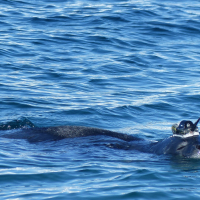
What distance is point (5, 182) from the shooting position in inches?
228

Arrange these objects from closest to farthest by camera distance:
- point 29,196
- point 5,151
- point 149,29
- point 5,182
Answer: point 29,196
point 5,182
point 5,151
point 149,29

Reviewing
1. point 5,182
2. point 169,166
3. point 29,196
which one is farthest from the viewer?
point 169,166

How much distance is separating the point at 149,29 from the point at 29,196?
1336 cm

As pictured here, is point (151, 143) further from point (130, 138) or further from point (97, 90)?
point (97, 90)

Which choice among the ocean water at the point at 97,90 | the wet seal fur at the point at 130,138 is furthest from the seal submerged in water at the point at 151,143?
the ocean water at the point at 97,90

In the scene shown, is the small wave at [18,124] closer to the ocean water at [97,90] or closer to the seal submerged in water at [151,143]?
the ocean water at [97,90]

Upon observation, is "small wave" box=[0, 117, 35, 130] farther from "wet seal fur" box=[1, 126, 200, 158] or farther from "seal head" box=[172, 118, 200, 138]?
"seal head" box=[172, 118, 200, 138]

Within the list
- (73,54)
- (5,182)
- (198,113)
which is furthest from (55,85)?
(5,182)

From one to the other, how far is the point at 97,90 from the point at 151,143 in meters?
4.86

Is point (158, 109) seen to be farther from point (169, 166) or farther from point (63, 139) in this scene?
point (169, 166)

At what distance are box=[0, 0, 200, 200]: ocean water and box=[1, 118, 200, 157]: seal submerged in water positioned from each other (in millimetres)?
140

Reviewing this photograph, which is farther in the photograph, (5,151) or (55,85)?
(55,85)

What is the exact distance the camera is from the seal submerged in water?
6.34 metres

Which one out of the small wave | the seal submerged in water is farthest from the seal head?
the small wave
